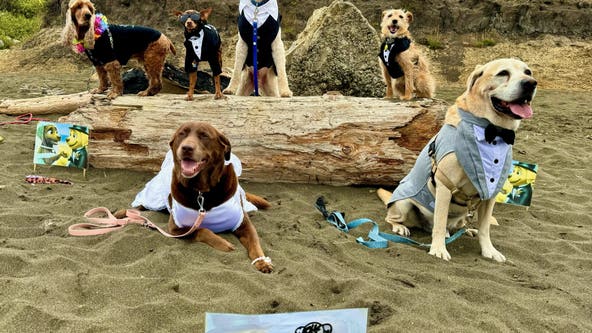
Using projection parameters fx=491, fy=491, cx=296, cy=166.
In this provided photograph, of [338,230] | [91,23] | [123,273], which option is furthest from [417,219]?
[91,23]

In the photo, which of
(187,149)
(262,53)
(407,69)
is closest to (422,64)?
(407,69)

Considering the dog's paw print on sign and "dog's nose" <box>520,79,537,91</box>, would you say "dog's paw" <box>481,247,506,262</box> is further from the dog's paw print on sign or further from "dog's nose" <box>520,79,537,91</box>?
the dog's paw print on sign

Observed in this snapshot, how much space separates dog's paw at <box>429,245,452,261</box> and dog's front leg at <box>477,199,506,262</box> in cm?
33

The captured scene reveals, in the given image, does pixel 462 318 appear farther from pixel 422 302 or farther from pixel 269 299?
pixel 269 299

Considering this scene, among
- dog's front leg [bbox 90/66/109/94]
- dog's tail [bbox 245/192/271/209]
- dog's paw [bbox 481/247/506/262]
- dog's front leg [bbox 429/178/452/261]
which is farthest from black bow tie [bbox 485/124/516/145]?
dog's front leg [bbox 90/66/109/94]

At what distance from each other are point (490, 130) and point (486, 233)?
89 centimetres

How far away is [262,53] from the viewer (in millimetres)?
6082

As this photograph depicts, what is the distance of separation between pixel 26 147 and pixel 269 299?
4910 mm

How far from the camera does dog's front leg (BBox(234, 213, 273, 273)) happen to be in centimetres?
332

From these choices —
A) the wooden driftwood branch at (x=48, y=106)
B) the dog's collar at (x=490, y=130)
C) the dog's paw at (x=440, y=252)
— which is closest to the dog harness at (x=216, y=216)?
the dog's paw at (x=440, y=252)

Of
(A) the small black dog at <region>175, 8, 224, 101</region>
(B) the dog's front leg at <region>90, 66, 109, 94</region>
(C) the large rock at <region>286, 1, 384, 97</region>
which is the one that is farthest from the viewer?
(C) the large rock at <region>286, 1, 384, 97</region>

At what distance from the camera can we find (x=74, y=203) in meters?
4.54

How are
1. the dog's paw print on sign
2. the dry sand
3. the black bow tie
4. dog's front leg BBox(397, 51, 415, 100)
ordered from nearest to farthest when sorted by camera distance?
1. the dog's paw print on sign
2. the dry sand
3. the black bow tie
4. dog's front leg BBox(397, 51, 415, 100)

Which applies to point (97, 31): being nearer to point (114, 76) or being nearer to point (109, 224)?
point (114, 76)
